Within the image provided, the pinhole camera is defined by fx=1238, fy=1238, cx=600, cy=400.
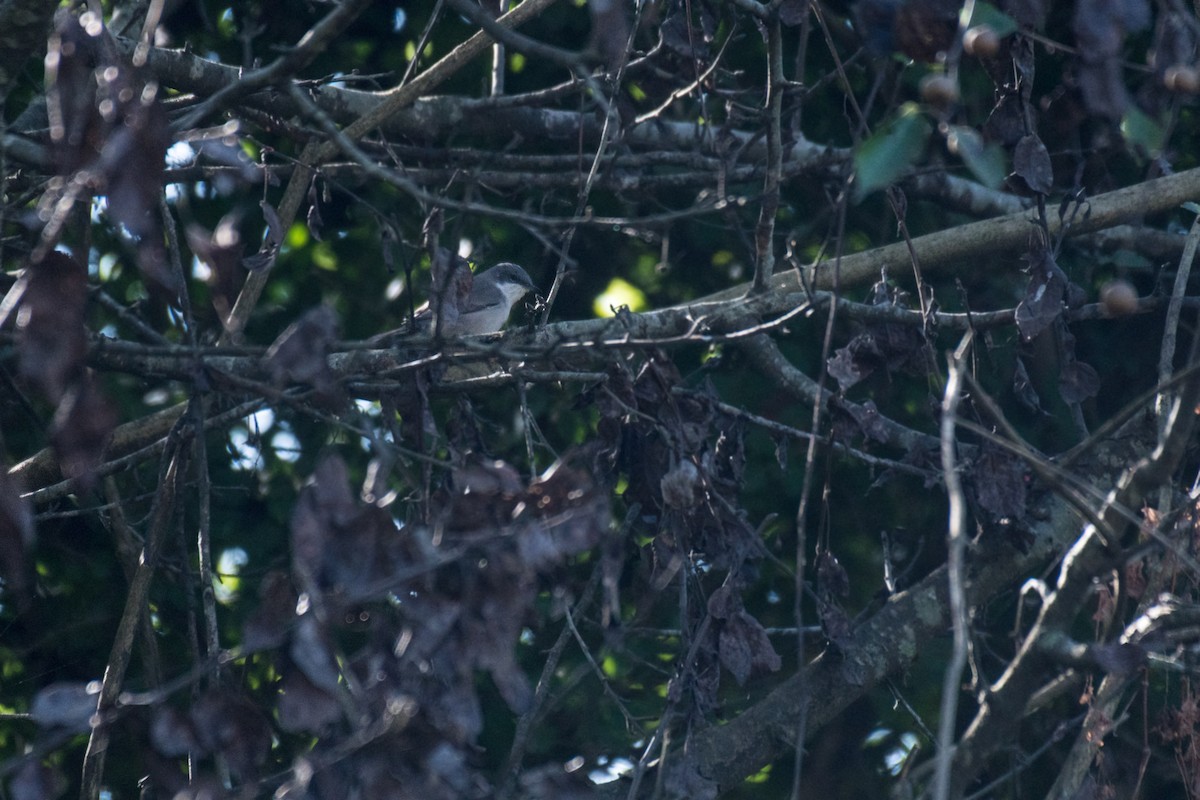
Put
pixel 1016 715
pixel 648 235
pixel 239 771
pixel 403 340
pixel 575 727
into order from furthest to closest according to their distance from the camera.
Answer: pixel 648 235, pixel 575 727, pixel 403 340, pixel 1016 715, pixel 239 771

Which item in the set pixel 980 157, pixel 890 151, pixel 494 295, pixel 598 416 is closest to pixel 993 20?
pixel 980 157

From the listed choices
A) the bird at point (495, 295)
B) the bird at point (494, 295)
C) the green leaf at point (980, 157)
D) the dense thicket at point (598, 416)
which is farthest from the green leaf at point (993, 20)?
the bird at point (495, 295)

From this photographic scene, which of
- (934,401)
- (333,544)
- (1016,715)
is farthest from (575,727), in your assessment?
(333,544)

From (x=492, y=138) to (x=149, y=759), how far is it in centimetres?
370

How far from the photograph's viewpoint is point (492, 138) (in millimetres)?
5375

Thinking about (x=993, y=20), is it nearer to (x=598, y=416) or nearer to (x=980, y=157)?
(x=980, y=157)

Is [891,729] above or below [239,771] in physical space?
below

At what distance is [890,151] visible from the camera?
2.00 metres

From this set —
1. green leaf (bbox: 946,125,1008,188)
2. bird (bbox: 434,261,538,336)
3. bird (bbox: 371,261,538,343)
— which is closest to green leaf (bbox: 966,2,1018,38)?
green leaf (bbox: 946,125,1008,188)

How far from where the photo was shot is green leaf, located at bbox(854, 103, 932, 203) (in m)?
1.95

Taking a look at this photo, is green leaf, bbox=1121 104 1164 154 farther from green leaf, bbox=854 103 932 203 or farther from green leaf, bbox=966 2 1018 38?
green leaf, bbox=854 103 932 203

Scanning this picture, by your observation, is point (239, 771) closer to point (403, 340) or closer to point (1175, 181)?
point (403, 340)

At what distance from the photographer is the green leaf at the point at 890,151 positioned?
1952 millimetres

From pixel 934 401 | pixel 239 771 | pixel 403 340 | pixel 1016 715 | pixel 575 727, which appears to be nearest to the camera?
pixel 239 771
